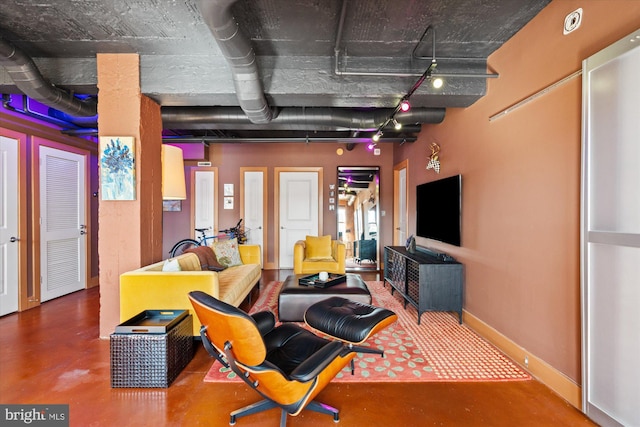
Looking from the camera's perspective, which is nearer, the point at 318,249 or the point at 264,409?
the point at 264,409

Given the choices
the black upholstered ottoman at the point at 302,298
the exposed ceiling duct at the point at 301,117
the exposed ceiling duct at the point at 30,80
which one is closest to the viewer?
the exposed ceiling duct at the point at 30,80

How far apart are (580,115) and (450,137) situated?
1799 millimetres

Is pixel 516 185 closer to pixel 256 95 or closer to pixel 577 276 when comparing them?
pixel 577 276

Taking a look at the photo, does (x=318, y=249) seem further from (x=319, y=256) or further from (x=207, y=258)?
(x=207, y=258)

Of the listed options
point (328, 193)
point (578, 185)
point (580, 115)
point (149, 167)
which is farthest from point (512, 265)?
point (328, 193)

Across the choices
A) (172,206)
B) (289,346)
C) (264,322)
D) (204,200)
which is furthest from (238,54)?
(172,206)

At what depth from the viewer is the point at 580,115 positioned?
1867 millimetres

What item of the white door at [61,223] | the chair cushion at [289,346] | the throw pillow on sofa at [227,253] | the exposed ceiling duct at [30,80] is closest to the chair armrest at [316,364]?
the chair cushion at [289,346]

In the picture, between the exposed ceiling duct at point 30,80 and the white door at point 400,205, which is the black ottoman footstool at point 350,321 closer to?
the white door at point 400,205

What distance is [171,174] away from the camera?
131 inches

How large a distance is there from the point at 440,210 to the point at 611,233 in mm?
2136

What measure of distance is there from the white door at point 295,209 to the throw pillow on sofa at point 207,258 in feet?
7.70

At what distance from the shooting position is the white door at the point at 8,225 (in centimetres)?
346

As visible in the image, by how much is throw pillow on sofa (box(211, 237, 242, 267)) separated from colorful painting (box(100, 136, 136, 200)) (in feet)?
5.12
